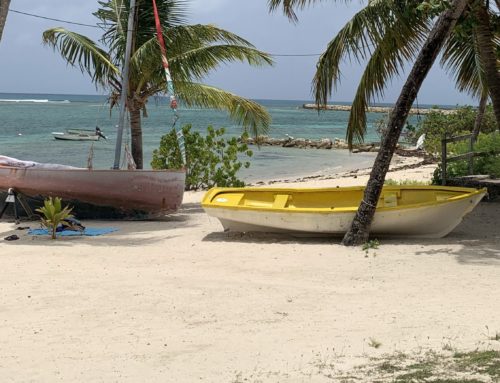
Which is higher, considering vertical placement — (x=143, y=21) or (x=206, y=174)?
(x=143, y=21)

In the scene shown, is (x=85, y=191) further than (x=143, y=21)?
No

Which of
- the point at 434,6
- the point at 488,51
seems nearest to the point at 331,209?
the point at 434,6

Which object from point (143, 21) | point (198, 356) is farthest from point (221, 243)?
point (143, 21)

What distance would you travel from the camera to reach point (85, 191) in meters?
13.3

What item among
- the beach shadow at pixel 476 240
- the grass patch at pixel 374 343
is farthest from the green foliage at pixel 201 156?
the grass patch at pixel 374 343

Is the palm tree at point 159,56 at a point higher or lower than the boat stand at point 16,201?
higher

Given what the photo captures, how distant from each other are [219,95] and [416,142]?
24.6 metres

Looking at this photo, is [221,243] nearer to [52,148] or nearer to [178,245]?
[178,245]

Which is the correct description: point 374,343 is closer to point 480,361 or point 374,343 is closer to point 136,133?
point 480,361

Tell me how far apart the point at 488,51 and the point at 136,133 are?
749 cm

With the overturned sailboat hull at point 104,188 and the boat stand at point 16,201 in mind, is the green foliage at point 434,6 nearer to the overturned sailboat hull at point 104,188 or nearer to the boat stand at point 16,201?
the overturned sailboat hull at point 104,188

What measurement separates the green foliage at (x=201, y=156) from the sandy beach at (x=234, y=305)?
631cm

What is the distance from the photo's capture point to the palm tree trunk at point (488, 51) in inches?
452

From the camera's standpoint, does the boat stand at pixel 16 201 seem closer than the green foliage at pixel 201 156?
Yes
